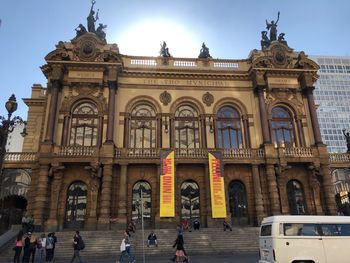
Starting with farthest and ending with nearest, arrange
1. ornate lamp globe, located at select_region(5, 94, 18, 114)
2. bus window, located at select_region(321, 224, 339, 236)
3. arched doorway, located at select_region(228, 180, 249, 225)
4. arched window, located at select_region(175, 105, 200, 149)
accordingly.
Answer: arched window, located at select_region(175, 105, 200, 149) → arched doorway, located at select_region(228, 180, 249, 225) → ornate lamp globe, located at select_region(5, 94, 18, 114) → bus window, located at select_region(321, 224, 339, 236)

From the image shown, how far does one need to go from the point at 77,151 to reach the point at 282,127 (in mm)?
19799

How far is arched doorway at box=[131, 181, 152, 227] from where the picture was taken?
25.7 m

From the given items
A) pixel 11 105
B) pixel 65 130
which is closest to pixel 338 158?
pixel 65 130

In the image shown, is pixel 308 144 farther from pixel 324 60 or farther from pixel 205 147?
pixel 324 60

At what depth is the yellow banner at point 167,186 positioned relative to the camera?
2447cm

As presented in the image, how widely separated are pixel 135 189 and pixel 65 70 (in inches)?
526

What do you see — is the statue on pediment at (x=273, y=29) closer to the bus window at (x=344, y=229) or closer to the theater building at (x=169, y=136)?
the theater building at (x=169, y=136)

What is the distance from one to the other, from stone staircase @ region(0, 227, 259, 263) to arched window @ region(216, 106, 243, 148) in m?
8.89

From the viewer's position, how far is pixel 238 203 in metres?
27.0

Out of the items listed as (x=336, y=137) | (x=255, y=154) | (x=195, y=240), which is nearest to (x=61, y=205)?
(x=195, y=240)

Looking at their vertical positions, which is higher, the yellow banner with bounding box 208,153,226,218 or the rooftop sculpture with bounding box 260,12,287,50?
the rooftop sculpture with bounding box 260,12,287,50

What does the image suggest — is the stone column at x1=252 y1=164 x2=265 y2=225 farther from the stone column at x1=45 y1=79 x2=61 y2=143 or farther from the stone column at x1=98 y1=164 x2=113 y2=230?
the stone column at x1=45 y1=79 x2=61 y2=143

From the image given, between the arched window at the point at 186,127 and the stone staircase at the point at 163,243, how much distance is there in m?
8.78

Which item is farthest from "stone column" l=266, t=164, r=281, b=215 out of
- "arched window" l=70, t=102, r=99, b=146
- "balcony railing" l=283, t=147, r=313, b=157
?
"arched window" l=70, t=102, r=99, b=146
